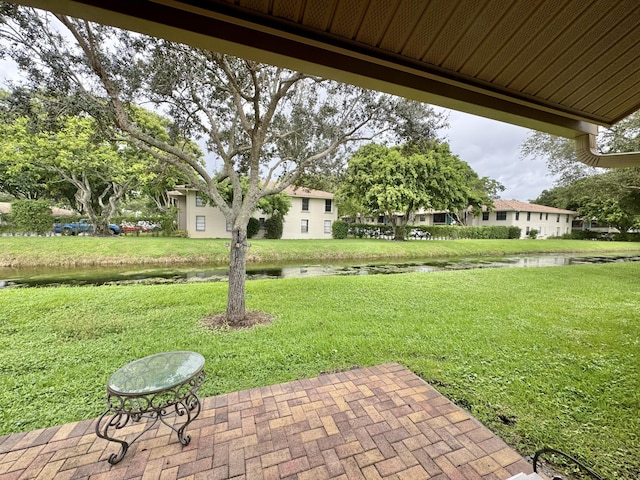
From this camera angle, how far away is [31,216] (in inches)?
622

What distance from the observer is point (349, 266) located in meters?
12.9

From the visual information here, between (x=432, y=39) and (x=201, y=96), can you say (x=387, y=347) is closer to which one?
(x=432, y=39)

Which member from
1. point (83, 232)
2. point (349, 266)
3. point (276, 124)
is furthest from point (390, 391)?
point (83, 232)

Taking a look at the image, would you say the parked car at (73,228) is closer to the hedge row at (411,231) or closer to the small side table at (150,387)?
the hedge row at (411,231)

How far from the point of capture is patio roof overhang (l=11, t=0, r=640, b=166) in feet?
5.08

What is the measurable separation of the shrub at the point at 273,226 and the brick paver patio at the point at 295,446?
18.9m

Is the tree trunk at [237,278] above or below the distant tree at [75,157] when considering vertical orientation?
below

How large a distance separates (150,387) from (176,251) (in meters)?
12.8

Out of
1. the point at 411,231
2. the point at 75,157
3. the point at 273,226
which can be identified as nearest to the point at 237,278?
the point at 75,157

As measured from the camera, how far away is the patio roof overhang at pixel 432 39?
1.55 meters

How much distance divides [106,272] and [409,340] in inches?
438

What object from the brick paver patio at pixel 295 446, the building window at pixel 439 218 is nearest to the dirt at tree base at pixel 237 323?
the brick paver patio at pixel 295 446

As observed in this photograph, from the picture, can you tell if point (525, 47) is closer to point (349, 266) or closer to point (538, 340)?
point (538, 340)

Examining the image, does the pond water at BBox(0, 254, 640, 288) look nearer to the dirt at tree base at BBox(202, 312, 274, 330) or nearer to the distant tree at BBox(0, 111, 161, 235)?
the dirt at tree base at BBox(202, 312, 274, 330)
